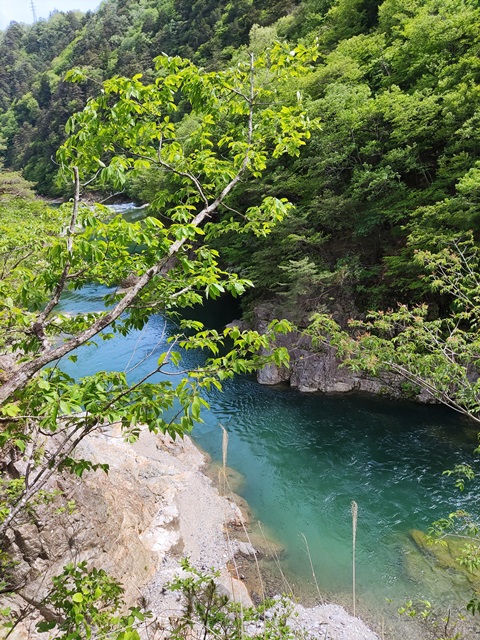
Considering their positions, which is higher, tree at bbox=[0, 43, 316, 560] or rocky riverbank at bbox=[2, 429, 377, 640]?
tree at bbox=[0, 43, 316, 560]

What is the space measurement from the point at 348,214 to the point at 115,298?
43.3 feet

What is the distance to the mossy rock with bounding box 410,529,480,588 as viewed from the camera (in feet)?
23.0

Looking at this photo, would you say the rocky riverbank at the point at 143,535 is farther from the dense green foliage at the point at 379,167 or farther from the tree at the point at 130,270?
the dense green foliage at the point at 379,167

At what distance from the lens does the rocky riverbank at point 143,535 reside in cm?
535

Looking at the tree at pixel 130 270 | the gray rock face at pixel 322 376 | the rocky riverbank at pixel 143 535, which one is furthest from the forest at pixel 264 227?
the rocky riverbank at pixel 143 535

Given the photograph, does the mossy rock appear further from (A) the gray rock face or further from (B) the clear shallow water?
(A) the gray rock face

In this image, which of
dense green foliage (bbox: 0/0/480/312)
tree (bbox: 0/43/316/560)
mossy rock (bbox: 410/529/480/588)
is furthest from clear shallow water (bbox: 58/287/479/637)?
tree (bbox: 0/43/316/560)

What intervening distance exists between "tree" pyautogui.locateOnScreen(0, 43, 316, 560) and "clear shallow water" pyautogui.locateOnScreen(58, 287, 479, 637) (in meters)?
6.64

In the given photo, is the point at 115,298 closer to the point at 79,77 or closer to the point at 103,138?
the point at 103,138

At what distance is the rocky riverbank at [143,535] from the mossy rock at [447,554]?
7.01ft

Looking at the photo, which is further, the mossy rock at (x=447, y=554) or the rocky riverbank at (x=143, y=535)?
the mossy rock at (x=447, y=554)

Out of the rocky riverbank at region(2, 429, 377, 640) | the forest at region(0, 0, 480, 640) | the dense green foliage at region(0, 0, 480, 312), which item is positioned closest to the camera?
the forest at region(0, 0, 480, 640)

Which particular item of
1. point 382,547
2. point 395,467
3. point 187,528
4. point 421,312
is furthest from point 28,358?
point 395,467

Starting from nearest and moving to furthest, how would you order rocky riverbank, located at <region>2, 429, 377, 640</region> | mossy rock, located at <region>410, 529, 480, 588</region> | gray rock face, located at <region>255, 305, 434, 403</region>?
rocky riverbank, located at <region>2, 429, 377, 640</region>
mossy rock, located at <region>410, 529, 480, 588</region>
gray rock face, located at <region>255, 305, 434, 403</region>
